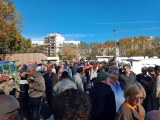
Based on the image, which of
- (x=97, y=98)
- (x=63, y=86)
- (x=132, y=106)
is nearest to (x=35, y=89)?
(x=63, y=86)

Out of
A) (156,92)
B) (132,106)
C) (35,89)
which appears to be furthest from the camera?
(35,89)

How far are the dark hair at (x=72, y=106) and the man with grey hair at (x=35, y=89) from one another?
20.3 ft

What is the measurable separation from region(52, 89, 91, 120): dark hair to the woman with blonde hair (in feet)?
6.19

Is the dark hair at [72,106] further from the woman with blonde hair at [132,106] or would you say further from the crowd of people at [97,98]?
the woman with blonde hair at [132,106]

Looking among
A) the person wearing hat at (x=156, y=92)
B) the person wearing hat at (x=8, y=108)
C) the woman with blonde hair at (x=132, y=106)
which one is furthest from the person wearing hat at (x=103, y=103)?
the person wearing hat at (x=8, y=108)

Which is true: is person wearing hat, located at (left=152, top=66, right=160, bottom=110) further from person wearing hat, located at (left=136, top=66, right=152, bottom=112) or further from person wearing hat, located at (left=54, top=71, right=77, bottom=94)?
person wearing hat, located at (left=54, top=71, right=77, bottom=94)

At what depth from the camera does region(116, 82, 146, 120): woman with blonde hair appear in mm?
4532

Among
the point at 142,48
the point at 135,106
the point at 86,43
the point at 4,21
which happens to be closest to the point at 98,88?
the point at 135,106

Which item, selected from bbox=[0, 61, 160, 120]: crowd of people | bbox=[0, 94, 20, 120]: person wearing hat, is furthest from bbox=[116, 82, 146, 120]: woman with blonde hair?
bbox=[0, 94, 20, 120]: person wearing hat

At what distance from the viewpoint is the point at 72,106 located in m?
2.65

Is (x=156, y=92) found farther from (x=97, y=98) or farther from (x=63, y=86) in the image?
(x=97, y=98)

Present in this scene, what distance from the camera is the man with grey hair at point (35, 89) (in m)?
8.92

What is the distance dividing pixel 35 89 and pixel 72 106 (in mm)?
6430

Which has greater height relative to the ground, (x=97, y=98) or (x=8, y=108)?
(x=8, y=108)
